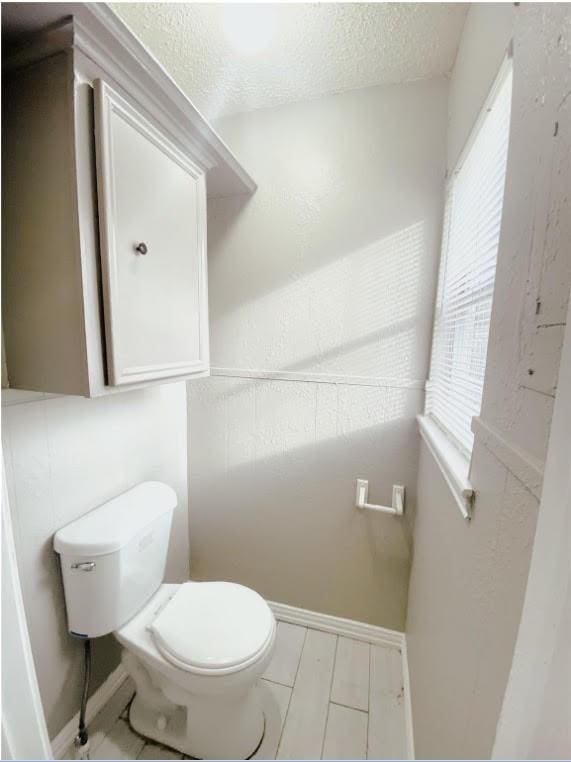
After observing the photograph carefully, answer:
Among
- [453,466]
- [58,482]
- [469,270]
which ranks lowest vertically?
[58,482]

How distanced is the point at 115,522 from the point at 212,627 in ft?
1.55

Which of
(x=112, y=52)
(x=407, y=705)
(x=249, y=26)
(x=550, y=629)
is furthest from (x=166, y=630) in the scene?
(x=249, y=26)

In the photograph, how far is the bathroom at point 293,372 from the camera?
17.9 inches

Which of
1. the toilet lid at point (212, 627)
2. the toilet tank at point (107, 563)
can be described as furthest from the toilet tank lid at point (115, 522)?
the toilet lid at point (212, 627)

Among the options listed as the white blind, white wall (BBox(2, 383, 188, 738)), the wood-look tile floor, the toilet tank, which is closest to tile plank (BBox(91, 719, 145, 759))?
the wood-look tile floor

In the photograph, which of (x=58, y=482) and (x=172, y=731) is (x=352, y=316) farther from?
(x=172, y=731)

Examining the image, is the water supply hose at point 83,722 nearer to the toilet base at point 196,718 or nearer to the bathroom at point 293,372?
the bathroom at point 293,372

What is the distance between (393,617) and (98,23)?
2.17m

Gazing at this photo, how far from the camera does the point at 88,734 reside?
1.05 m

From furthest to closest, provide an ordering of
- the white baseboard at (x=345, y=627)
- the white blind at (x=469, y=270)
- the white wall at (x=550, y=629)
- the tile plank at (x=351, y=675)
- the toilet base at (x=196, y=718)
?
the white baseboard at (x=345, y=627) → the tile plank at (x=351, y=675) → the toilet base at (x=196, y=718) → the white blind at (x=469, y=270) → the white wall at (x=550, y=629)

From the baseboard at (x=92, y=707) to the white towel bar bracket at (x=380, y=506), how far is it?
119 centimetres

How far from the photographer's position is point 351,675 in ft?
4.21

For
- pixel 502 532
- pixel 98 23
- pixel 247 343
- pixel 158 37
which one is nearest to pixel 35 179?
pixel 98 23

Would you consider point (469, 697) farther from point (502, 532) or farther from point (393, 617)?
point (393, 617)
